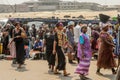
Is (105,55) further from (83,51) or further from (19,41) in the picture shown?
(19,41)

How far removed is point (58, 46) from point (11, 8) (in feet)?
488

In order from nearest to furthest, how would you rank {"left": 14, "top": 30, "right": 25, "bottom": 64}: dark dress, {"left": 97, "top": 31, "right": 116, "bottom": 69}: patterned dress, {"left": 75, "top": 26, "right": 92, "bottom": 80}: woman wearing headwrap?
{"left": 75, "top": 26, "right": 92, "bottom": 80}: woman wearing headwrap < {"left": 97, "top": 31, "right": 116, "bottom": 69}: patterned dress < {"left": 14, "top": 30, "right": 25, "bottom": 64}: dark dress

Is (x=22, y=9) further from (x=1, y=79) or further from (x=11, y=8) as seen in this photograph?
(x=1, y=79)

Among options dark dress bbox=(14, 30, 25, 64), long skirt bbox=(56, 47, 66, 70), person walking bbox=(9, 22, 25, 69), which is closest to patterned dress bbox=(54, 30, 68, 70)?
long skirt bbox=(56, 47, 66, 70)

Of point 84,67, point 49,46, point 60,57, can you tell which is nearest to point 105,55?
point 84,67

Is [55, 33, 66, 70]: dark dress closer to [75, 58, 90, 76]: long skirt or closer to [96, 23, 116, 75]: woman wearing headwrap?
[75, 58, 90, 76]: long skirt

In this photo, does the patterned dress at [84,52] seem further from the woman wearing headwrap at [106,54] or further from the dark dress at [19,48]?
the dark dress at [19,48]

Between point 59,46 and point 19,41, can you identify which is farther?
point 19,41

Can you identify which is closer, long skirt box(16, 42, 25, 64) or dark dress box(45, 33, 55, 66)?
dark dress box(45, 33, 55, 66)

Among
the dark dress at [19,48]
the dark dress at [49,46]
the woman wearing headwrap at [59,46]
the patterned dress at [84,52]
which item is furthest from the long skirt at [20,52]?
the patterned dress at [84,52]

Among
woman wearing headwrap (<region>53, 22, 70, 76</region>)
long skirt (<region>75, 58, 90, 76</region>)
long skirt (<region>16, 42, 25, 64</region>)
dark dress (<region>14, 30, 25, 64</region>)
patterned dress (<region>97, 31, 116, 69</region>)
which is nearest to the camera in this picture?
long skirt (<region>75, 58, 90, 76</region>)

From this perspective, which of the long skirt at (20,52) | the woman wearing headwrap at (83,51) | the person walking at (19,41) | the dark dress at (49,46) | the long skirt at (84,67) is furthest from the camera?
the long skirt at (20,52)

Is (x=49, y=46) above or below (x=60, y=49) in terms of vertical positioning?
below

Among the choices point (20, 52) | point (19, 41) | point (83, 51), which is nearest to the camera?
point (83, 51)
